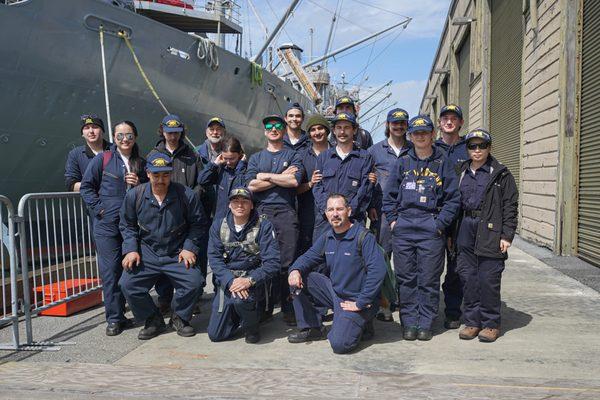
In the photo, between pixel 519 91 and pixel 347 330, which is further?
pixel 519 91

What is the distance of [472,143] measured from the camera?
4.18 metres

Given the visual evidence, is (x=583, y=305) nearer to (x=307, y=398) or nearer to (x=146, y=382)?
(x=307, y=398)

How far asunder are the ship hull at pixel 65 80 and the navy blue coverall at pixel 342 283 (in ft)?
23.6

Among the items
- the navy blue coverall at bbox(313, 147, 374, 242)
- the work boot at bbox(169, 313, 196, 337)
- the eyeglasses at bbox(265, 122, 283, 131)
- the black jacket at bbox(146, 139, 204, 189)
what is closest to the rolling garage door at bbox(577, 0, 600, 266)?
the navy blue coverall at bbox(313, 147, 374, 242)

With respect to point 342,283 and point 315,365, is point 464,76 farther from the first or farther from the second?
point 315,365

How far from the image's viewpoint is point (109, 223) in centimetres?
471

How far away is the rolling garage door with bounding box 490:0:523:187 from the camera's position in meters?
11.1

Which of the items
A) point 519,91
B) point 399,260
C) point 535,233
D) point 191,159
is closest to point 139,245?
point 191,159

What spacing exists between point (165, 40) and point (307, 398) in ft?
34.3

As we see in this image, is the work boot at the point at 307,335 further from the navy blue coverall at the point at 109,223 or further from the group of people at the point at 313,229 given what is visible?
the navy blue coverall at the point at 109,223

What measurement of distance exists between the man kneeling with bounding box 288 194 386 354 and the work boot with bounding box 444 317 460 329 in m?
0.77

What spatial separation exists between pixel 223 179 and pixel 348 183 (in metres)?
1.26

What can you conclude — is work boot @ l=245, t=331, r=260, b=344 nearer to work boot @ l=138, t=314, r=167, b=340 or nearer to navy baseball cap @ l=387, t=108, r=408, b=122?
work boot @ l=138, t=314, r=167, b=340

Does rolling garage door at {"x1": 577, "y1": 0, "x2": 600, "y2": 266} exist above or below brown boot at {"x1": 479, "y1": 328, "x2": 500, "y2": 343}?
above
